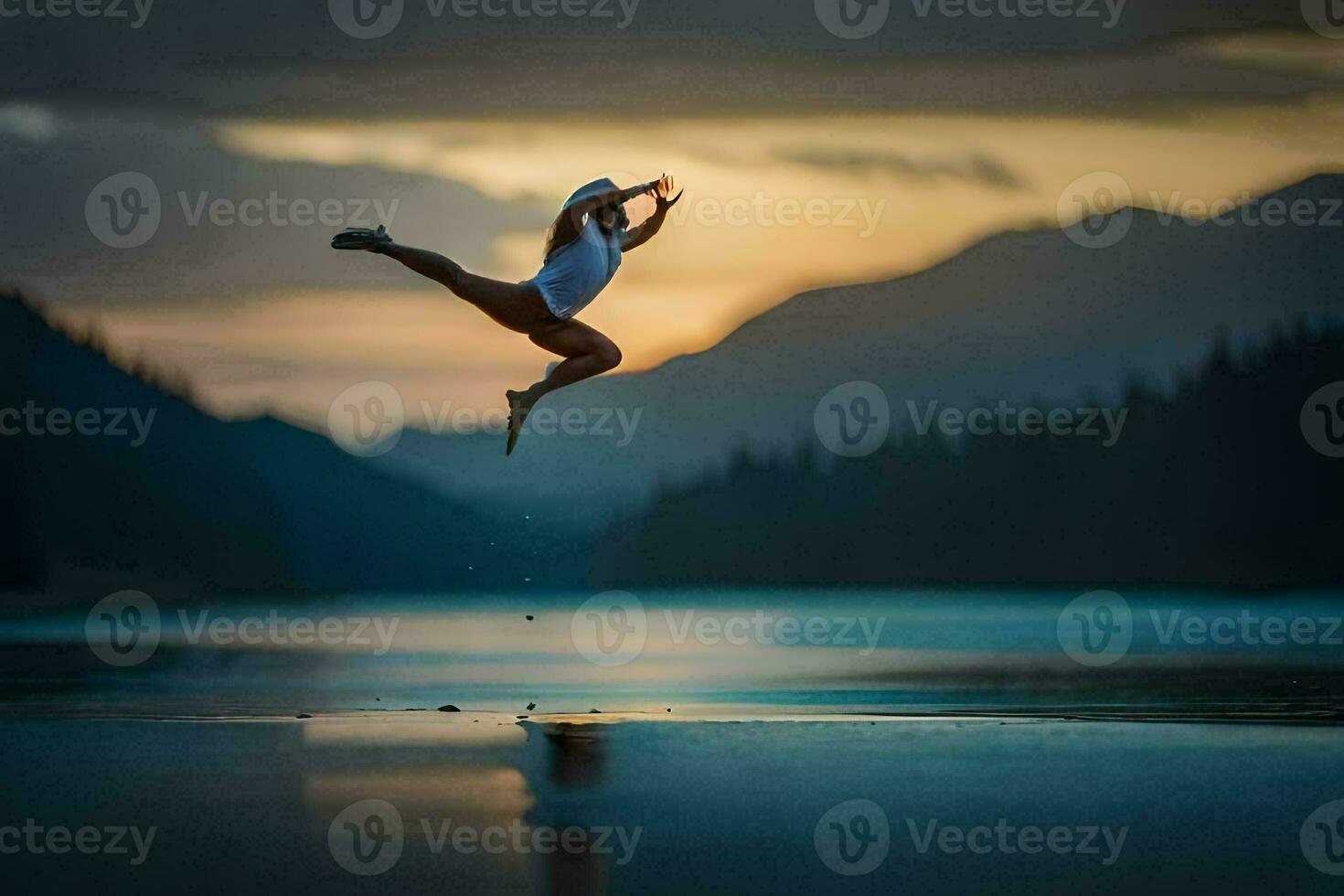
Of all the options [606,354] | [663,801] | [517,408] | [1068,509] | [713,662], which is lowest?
[663,801]

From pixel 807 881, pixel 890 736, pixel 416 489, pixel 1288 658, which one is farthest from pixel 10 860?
pixel 416 489

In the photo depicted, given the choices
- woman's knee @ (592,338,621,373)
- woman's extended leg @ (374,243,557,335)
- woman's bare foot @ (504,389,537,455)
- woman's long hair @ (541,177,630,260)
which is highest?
woman's long hair @ (541,177,630,260)

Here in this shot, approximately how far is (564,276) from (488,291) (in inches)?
16.0

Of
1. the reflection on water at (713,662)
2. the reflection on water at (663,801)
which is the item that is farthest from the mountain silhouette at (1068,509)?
the reflection on water at (663,801)

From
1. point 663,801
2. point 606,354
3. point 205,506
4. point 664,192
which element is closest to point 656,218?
point 664,192

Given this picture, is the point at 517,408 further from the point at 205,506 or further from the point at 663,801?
the point at 205,506

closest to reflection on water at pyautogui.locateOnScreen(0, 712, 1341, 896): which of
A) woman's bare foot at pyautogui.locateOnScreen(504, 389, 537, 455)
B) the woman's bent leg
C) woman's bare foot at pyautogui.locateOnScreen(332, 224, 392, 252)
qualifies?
woman's bare foot at pyautogui.locateOnScreen(504, 389, 537, 455)

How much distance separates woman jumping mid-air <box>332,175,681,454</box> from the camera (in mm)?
8297

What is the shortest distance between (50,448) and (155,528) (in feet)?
6.22

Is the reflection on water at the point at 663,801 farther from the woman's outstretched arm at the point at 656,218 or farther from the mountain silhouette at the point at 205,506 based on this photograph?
the mountain silhouette at the point at 205,506

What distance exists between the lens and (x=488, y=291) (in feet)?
27.8

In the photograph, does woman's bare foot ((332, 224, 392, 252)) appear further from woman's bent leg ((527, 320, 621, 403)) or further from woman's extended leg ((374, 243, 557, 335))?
woman's bent leg ((527, 320, 621, 403))

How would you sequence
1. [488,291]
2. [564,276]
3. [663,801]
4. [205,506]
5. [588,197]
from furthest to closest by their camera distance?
[205,506], [488,291], [564,276], [588,197], [663,801]

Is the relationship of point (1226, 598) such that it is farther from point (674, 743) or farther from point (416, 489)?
point (674, 743)
